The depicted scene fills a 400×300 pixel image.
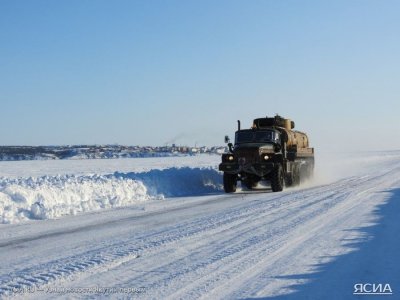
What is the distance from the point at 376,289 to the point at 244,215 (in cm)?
660

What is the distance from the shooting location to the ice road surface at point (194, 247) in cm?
571

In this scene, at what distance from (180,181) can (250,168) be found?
2993mm

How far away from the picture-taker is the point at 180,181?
72.1 feet

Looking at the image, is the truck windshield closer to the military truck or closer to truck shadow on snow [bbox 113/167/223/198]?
the military truck

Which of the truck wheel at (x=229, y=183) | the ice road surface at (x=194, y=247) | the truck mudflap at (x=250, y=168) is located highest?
the truck mudflap at (x=250, y=168)

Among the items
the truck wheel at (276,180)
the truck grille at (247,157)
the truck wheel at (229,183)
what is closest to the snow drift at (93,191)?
the truck wheel at (229,183)

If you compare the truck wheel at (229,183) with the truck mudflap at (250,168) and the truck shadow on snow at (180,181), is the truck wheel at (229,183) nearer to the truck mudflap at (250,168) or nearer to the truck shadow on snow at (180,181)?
the truck mudflap at (250,168)

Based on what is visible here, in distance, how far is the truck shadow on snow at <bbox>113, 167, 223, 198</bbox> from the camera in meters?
20.0

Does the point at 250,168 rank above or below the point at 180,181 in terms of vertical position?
above

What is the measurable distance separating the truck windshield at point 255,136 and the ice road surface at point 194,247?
6.80 meters

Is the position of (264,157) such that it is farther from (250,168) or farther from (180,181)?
(180,181)

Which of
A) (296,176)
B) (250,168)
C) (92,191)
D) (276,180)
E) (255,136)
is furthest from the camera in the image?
(296,176)

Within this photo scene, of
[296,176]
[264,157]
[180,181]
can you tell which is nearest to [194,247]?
[264,157]

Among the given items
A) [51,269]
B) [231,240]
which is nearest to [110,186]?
[231,240]
